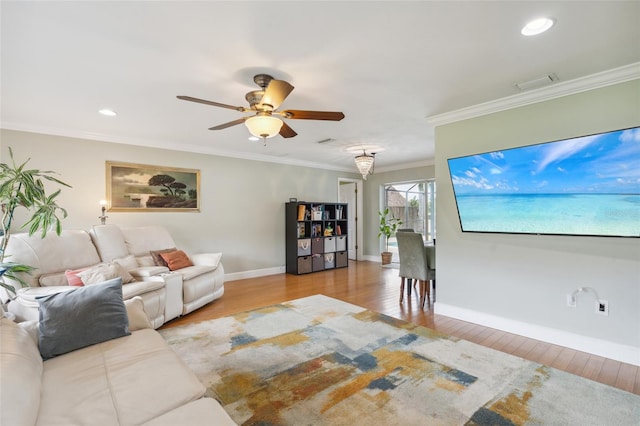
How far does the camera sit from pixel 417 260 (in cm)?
404

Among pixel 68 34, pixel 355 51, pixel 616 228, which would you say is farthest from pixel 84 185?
pixel 616 228

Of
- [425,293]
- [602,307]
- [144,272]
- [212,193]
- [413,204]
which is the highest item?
[212,193]

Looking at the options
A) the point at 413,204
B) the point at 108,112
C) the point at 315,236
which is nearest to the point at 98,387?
the point at 108,112

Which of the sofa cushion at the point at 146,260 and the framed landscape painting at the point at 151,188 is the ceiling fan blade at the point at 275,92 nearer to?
the sofa cushion at the point at 146,260

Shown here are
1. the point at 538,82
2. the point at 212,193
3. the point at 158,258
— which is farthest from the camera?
the point at 212,193

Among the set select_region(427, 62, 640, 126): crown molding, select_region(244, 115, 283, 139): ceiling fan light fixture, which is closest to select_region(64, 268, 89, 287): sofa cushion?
select_region(244, 115, 283, 139): ceiling fan light fixture

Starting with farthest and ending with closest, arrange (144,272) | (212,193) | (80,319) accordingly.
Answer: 1. (212,193)
2. (144,272)
3. (80,319)

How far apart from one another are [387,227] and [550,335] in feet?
15.3

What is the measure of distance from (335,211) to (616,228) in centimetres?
501

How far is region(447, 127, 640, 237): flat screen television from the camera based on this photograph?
7.84ft

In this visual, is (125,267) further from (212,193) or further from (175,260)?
(212,193)

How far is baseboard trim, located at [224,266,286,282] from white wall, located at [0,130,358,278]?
0.02 meters

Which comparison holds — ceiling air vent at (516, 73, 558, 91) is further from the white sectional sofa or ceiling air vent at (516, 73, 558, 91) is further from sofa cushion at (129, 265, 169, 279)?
sofa cushion at (129, 265, 169, 279)

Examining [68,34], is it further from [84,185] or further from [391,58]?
[84,185]
